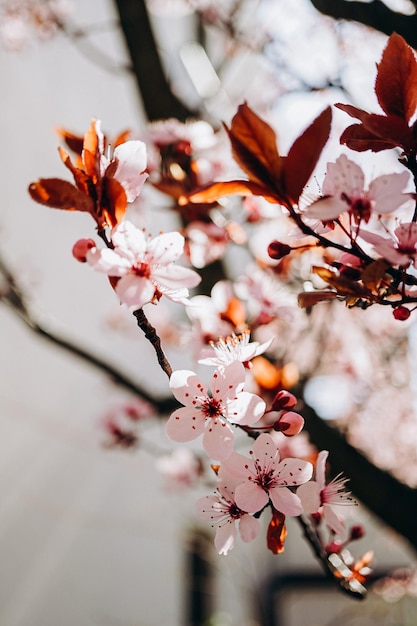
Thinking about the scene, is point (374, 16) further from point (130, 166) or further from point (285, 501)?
point (285, 501)

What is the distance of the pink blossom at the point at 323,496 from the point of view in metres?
0.48

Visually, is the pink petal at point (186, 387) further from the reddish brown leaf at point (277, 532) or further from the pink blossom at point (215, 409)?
the reddish brown leaf at point (277, 532)

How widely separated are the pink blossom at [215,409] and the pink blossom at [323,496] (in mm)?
94

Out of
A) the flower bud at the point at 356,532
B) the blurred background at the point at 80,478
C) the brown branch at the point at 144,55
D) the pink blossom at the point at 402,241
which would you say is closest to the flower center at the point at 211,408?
the pink blossom at the point at 402,241

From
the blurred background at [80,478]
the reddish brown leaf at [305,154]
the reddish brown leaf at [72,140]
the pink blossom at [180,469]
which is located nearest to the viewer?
the reddish brown leaf at [305,154]

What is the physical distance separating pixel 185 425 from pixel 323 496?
18cm

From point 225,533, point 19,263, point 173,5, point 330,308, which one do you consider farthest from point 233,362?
point 19,263

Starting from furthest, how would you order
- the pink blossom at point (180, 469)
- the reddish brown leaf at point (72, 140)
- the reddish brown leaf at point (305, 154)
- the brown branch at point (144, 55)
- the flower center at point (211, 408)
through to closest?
the pink blossom at point (180, 469) < the brown branch at point (144, 55) < the reddish brown leaf at point (72, 140) < the flower center at point (211, 408) < the reddish brown leaf at point (305, 154)

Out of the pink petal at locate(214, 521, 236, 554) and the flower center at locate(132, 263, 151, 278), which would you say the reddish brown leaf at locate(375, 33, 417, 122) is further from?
the pink petal at locate(214, 521, 236, 554)

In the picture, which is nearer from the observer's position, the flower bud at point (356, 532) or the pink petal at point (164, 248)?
the pink petal at point (164, 248)

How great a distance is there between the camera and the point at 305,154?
38 centimetres

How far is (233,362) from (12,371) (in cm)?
292

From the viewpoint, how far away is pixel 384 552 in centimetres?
310

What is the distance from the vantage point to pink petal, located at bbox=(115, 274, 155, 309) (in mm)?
391
